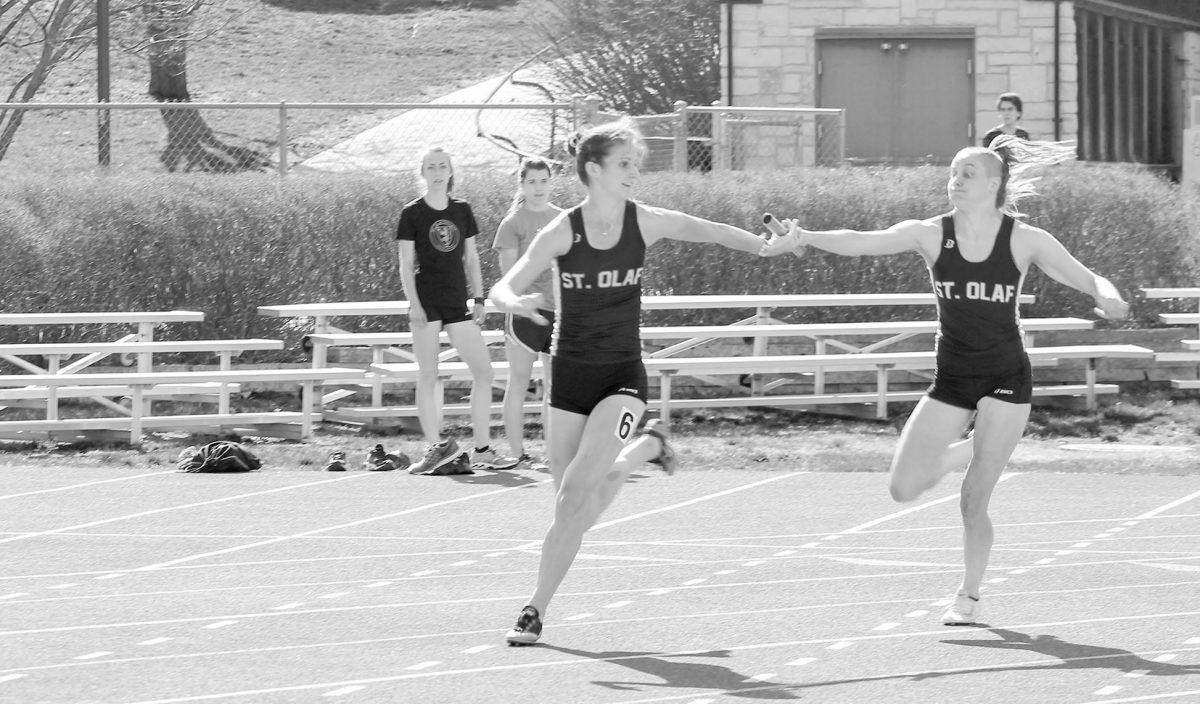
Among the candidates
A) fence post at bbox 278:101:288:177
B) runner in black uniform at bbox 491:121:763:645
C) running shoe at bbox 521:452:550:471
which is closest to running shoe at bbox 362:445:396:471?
running shoe at bbox 521:452:550:471

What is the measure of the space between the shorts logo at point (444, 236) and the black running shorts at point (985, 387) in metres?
4.77

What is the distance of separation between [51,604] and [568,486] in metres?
2.27

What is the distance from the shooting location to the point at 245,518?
9703mm

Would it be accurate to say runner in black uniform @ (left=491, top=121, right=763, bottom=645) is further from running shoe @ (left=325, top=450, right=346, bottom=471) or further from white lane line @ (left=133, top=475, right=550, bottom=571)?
running shoe @ (left=325, top=450, right=346, bottom=471)

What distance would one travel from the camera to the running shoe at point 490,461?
11.5 m

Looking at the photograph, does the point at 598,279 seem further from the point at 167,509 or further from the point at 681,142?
the point at 681,142

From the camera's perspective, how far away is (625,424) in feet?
21.9

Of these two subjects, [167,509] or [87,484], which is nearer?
[167,509]

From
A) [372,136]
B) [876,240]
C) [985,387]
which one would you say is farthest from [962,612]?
[372,136]

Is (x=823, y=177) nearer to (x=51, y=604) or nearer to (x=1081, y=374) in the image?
(x=1081, y=374)

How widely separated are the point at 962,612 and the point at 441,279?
5.14 meters

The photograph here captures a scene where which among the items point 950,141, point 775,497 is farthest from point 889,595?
point 950,141

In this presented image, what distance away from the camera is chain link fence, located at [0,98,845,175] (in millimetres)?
16359

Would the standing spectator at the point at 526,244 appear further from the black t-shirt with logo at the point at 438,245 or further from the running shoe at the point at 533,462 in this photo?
the running shoe at the point at 533,462
